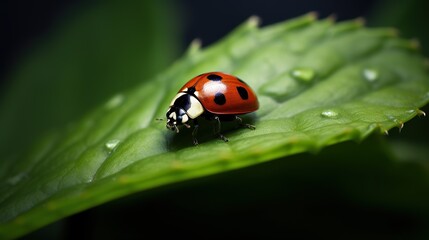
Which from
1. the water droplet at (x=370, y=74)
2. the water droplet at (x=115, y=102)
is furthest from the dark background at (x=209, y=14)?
the water droplet at (x=370, y=74)

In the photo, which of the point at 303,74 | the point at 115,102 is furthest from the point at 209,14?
the point at 303,74

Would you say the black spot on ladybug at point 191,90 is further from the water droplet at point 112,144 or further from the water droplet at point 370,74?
the water droplet at point 370,74

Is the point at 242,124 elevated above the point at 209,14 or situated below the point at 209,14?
below

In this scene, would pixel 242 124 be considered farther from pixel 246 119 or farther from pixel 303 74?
pixel 303 74

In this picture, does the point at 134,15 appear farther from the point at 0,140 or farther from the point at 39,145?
the point at 39,145

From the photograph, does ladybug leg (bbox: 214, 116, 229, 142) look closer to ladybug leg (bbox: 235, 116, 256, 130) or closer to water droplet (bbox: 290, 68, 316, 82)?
ladybug leg (bbox: 235, 116, 256, 130)

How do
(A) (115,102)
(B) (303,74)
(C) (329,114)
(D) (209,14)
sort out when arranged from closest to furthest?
(C) (329,114)
(B) (303,74)
(A) (115,102)
(D) (209,14)

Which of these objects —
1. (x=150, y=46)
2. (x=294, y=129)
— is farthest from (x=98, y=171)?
(x=150, y=46)
